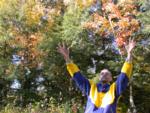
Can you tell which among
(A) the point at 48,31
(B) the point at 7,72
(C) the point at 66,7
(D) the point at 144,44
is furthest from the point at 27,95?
(D) the point at 144,44

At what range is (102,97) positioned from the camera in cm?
463

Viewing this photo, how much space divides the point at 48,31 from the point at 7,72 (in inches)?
126

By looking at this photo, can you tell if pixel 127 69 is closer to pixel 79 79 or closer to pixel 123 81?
pixel 123 81

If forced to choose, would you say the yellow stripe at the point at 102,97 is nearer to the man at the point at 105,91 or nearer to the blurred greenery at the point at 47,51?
the man at the point at 105,91

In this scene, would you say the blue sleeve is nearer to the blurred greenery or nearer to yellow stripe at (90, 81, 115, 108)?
yellow stripe at (90, 81, 115, 108)

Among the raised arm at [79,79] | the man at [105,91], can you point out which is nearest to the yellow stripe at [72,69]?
the raised arm at [79,79]

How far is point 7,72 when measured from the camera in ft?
72.7

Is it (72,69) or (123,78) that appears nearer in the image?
(123,78)

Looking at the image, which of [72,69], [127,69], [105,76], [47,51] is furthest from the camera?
[47,51]

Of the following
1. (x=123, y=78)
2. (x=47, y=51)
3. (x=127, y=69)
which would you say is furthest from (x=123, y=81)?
(x=47, y=51)

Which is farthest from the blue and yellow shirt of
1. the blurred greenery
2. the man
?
the blurred greenery

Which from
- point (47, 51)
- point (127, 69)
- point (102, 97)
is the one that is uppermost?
point (127, 69)

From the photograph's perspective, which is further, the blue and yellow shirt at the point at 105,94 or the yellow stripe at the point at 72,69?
the yellow stripe at the point at 72,69

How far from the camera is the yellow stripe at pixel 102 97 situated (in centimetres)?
457
